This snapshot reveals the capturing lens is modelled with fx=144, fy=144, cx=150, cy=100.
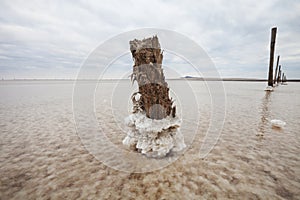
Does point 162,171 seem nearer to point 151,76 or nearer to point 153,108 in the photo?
point 153,108

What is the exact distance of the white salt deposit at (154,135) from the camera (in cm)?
311

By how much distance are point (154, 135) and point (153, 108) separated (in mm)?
609

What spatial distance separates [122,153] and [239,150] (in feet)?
8.95

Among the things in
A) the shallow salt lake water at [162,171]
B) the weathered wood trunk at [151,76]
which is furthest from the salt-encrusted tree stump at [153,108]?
the shallow salt lake water at [162,171]

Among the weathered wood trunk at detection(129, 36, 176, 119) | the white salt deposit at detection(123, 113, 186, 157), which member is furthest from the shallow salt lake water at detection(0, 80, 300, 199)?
the weathered wood trunk at detection(129, 36, 176, 119)

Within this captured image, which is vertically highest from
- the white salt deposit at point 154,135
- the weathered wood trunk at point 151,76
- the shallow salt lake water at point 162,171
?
the weathered wood trunk at point 151,76

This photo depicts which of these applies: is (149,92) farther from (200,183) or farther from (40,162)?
(40,162)

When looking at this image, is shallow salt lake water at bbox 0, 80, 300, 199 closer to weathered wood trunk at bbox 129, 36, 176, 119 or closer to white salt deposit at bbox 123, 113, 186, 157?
white salt deposit at bbox 123, 113, 186, 157

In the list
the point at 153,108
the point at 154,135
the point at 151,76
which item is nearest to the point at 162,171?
the point at 154,135

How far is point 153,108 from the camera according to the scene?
3.34m

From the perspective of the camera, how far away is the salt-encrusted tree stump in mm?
3123

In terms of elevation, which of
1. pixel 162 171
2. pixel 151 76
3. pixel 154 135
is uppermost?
pixel 151 76

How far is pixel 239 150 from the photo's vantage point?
337 centimetres

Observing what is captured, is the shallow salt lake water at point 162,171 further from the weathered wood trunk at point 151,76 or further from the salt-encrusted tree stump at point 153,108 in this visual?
the weathered wood trunk at point 151,76
